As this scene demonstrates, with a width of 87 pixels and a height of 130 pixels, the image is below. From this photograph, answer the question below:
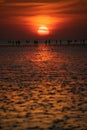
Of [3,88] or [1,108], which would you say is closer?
[1,108]

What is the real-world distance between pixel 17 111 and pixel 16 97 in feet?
13.6

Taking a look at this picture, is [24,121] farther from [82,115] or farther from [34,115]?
[82,115]

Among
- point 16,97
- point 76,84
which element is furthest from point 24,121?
point 76,84

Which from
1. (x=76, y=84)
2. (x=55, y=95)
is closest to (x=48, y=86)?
(x=76, y=84)

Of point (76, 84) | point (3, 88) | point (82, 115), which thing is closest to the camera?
point (82, 115)

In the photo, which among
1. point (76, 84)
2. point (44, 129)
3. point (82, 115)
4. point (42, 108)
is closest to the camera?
point (44, 129)

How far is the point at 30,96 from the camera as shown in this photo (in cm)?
2292

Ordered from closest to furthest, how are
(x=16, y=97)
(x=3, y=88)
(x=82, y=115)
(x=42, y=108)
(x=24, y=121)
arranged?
1. (x=24, y=121)
2. (x=82, y=115)
3. (x=42, y=108)
4. (x=16, y=97)
5. (x=3, y=88)

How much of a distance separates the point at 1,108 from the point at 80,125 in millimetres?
4920

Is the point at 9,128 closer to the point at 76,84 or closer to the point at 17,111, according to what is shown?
the point at 17,111

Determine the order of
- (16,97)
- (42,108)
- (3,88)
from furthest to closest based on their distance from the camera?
(3,88)
(16,97)
(42,108)

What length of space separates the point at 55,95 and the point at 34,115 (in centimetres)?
585

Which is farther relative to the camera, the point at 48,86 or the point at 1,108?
the point at 48,86

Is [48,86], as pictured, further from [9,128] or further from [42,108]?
[9,128]
